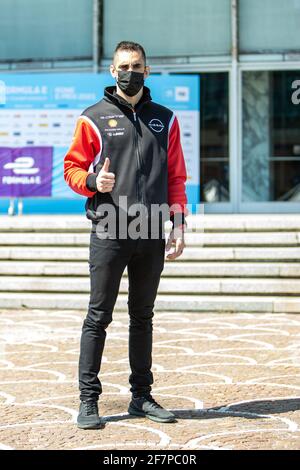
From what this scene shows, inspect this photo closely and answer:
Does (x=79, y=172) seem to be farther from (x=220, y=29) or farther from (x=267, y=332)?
(x=220, y=29)

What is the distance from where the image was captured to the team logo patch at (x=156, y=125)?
4.61m

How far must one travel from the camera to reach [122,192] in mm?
4492

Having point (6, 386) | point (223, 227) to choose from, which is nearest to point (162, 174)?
point (6, 386)

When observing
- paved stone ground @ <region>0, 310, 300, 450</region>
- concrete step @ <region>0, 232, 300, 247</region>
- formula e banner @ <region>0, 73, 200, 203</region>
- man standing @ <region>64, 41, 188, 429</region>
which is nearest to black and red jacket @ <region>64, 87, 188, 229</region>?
man standing @ <region>64, 41, 188, 429</region>

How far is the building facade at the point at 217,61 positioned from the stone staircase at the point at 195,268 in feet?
10.8

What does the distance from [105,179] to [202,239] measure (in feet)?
18.7

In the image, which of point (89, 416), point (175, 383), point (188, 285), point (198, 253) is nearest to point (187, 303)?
point (188, 285)

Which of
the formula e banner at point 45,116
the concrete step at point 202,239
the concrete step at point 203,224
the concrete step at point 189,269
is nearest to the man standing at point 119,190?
the concrete step at point 189,269

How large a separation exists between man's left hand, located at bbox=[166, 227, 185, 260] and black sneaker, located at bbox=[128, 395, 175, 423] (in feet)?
2.56

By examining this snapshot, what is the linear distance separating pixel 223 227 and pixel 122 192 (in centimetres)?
592

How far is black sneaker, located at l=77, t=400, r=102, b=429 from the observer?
442 centimetres

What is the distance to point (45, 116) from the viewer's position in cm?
1225

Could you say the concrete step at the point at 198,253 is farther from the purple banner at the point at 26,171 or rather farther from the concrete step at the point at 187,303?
the purple banner at the point at 26,171

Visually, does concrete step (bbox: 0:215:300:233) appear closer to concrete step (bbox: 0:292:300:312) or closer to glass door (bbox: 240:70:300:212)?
concrete step (bbox: 0:292:300:312)
